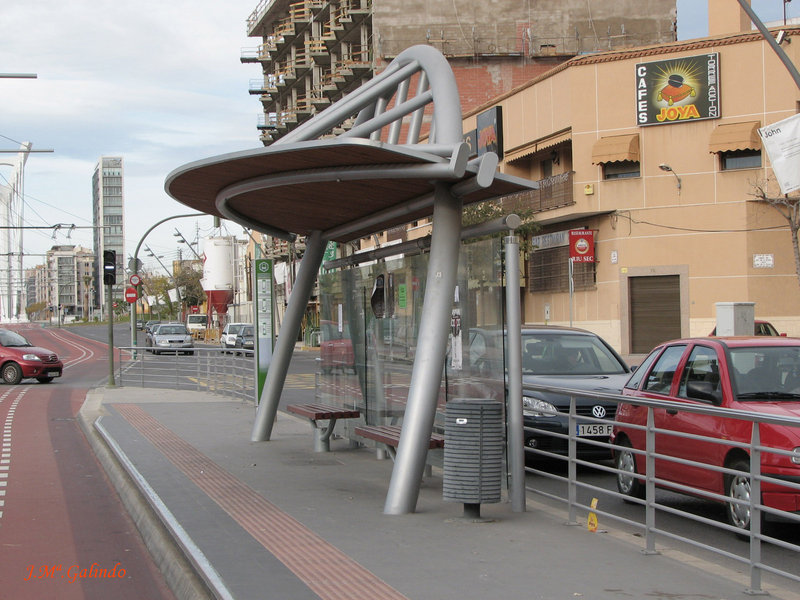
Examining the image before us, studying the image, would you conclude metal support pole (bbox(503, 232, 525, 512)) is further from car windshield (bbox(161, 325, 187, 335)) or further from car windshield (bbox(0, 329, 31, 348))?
car windshield (bbox(161, 325, 187, 335))

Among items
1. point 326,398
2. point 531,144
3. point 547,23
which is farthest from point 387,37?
point 326,398

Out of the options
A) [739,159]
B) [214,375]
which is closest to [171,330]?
[214,375]

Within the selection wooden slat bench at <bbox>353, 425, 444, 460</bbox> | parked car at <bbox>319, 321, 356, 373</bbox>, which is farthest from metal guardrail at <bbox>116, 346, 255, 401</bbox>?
wooden slat bench at <bbox>353, 425, 444, 460</bbox>

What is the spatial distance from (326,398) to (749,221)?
24330 mm

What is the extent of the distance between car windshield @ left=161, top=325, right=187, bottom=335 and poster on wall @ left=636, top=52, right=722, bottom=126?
28029 mm

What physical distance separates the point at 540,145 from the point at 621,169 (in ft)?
13.5

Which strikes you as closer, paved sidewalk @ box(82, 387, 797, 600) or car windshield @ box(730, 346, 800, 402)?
paved sidewalk @ box(82, 387, 797, 600)

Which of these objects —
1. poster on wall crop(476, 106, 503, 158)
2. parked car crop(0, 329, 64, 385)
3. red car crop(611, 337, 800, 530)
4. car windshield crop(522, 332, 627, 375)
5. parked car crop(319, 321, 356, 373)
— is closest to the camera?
red car crop(611, 337, 800, 530)

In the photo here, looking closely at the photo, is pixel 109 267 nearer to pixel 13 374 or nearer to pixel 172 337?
pixel 13 374

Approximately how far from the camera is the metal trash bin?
7.49 metres

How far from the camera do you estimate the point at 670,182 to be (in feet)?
115

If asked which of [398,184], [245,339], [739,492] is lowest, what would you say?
[739,492]

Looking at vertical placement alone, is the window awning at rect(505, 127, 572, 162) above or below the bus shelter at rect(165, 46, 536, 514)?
above

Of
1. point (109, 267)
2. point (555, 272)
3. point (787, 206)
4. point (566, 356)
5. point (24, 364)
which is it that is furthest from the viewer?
point (555, 272)
